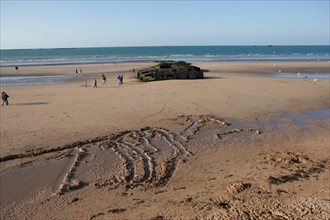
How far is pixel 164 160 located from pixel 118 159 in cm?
137

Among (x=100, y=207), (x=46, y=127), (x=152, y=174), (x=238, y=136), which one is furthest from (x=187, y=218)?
(x=46, y=127)

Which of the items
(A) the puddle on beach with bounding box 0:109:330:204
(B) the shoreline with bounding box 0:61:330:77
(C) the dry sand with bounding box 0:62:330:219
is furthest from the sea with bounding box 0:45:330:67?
(A) the puddle on beach with bounding box 0:109:330:204

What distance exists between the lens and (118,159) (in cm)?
969

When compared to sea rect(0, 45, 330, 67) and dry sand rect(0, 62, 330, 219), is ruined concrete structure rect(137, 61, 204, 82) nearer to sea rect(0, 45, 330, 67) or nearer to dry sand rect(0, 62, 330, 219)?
dry sand rect(0, 62, 330, 219)

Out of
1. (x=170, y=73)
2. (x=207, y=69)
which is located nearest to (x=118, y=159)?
(x=170, y=73)

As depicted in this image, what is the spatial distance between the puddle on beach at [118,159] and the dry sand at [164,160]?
28 mm

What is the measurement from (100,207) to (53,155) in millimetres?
3899

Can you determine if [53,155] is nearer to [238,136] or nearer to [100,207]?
[100,207]

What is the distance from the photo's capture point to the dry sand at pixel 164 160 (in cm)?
664

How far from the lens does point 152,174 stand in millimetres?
8508

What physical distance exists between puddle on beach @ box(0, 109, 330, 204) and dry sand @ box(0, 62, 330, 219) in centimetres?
3

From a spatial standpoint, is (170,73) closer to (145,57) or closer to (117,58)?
(117,58)

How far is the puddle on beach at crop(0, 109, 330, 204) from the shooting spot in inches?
314

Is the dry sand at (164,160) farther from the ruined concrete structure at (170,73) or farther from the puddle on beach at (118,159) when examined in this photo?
the ruined concrete structure at (170,73)
